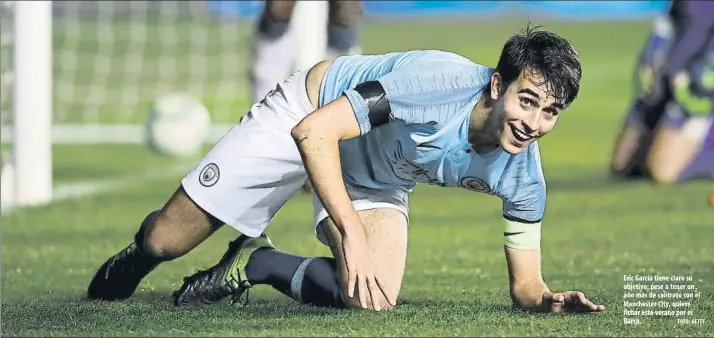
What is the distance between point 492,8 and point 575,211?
49.8 feet

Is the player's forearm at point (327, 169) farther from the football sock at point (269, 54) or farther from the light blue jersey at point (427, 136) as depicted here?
the football sock at point (269, 54)

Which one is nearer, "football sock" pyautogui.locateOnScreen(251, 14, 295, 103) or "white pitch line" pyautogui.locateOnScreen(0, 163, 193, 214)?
"football sock" pyautogui.locateOnScreen(251, 14, 295, 103)

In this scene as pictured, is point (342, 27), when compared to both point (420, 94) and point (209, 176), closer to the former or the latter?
point (209, 176)

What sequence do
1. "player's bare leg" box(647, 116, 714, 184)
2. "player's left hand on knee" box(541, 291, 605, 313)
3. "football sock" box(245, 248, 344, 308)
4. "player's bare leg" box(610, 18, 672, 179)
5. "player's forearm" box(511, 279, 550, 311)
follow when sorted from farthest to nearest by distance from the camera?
1. "player's bare leg" box(610, 18, 672, 179)
2. "player's bare leg" box(647, 116, 714, 184)
3. "football sock" box(245, 248, 344, 308)
4. "player's forearm" box(511, 279, 550, 311)
5. "player's left hand on knee" box(541, 291, 605, 313)

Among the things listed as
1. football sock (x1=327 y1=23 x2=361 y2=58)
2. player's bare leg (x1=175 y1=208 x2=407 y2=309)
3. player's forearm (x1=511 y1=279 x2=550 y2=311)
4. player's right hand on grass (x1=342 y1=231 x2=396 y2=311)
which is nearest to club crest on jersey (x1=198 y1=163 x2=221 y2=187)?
player's bare leg (x1=175 y1=208 x2=407 y2=309)

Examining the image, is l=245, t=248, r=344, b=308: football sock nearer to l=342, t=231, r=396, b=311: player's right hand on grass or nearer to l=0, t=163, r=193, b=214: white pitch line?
l=342, t=231, r=396, b=311: player's right hand on grass

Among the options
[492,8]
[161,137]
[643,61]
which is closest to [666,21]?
[643,61]

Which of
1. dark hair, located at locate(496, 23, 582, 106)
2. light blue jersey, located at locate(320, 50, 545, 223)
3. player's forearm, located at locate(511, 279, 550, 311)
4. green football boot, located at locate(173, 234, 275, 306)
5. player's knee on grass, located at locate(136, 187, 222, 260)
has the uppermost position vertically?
dark hair, located at locate(496, 23, 582, 106)

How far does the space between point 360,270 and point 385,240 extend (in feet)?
2.84

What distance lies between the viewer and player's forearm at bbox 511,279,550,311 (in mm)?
4434

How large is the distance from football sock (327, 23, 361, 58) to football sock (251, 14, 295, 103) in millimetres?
262

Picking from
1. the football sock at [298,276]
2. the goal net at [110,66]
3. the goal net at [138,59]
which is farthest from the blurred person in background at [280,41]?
the goal net at [138,59]

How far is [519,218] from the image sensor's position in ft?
14.8

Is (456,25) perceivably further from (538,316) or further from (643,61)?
(538,316)
